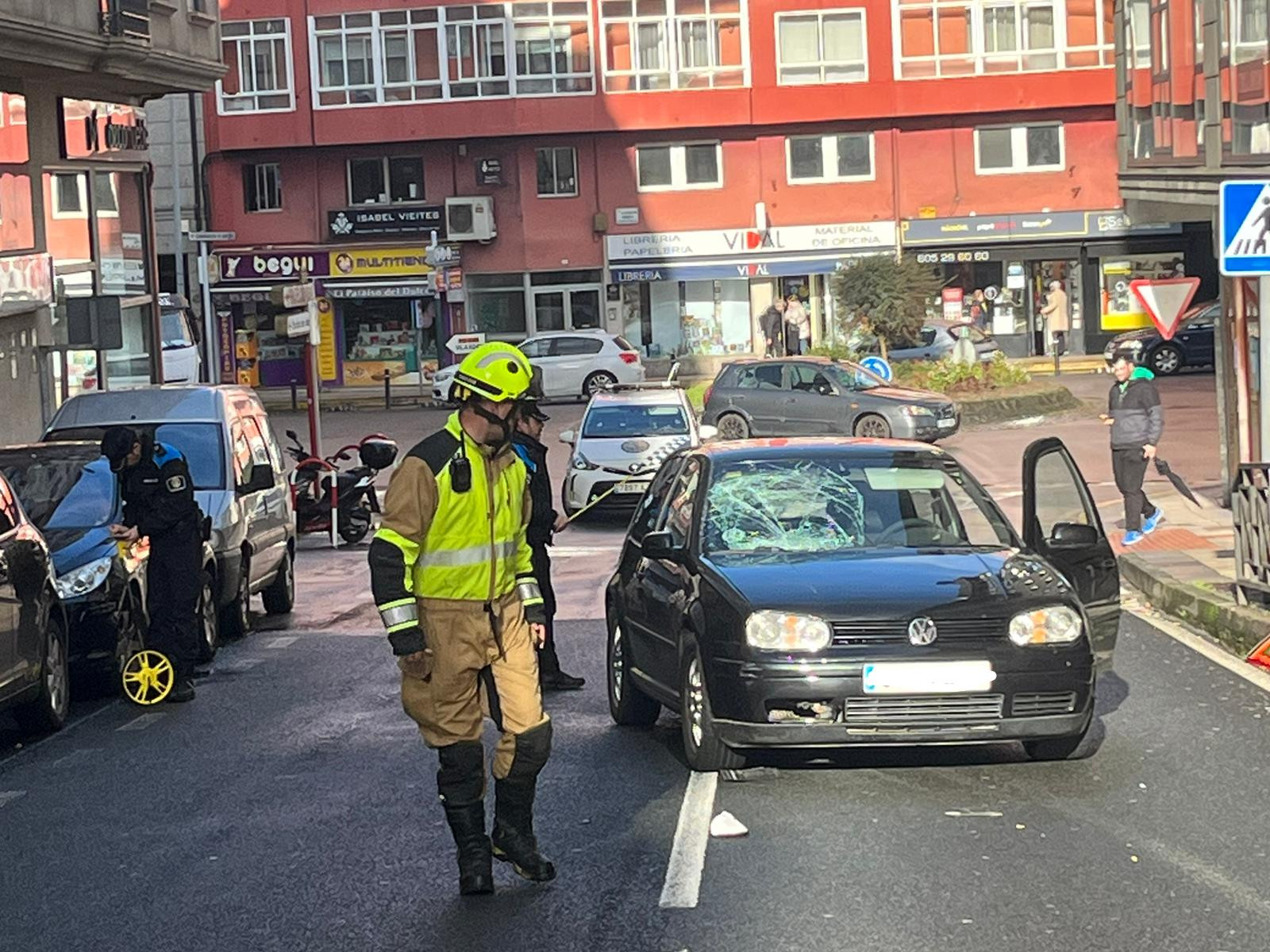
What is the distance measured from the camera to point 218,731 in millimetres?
11438

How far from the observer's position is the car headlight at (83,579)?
1273 cm

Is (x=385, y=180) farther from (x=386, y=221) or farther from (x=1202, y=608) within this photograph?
(x=1202, y=608)

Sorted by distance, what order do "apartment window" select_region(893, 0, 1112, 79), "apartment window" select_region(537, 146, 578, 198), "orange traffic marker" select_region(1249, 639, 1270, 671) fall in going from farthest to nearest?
1. "apartment window" select_region(537, 146, 578, 198)
2. "apartment window" select_region(893, 0, 1112, 79)
3. "orange traffic marker" select_region(1249, 639, 1270, 671)

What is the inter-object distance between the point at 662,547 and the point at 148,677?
401 cm

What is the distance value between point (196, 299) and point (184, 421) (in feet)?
133

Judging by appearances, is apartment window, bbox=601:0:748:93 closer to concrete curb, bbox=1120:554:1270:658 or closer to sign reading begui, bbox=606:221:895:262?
sign reading begui, bbox=606:221:895:262

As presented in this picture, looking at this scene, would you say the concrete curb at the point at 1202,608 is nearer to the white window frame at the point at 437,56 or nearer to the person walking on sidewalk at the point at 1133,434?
the person walking on sidewalk at the point at 1133,434

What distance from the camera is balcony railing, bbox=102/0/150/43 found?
2488 cm

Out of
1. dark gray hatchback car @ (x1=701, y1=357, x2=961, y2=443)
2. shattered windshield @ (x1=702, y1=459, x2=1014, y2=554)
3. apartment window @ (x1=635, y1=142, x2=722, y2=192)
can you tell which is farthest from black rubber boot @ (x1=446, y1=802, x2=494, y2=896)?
apartment window @ (x1=635, y1=142, x2=722, y2=192)

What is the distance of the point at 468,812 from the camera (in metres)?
7.19

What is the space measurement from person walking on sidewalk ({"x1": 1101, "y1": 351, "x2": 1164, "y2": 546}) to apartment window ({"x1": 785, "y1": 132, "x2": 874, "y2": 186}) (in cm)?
3451

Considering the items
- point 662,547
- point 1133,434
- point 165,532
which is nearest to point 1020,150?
point 1133,434

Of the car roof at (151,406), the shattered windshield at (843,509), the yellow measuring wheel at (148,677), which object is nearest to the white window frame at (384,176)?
the car roof at (151,406)

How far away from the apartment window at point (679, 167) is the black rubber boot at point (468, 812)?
47930mm
